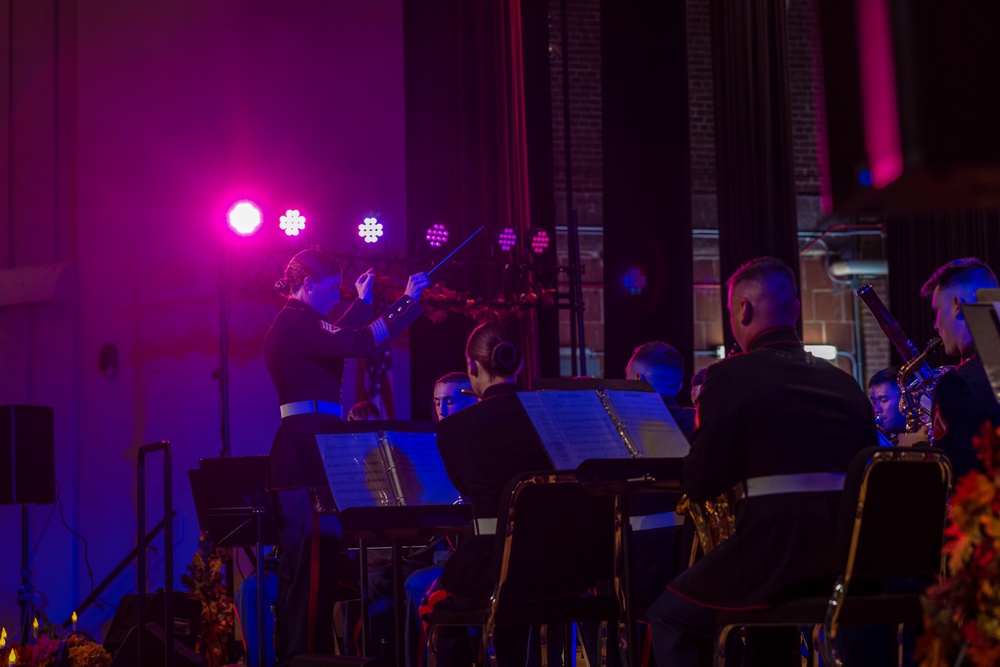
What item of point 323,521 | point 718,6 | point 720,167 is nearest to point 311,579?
point 323,521

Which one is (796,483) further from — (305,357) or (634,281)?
(634,281)

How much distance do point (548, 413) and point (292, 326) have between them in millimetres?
1892

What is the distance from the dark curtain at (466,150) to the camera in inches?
292

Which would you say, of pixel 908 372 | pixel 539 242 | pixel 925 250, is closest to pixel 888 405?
pixel 908 372

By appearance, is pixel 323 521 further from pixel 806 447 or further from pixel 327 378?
pixel 806 447

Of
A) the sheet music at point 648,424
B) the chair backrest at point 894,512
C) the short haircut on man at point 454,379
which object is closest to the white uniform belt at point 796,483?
the chair backrest at point 894,512

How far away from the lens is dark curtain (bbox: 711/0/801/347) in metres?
7.22

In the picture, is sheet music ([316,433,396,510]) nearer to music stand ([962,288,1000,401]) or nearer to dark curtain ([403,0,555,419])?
music stand ([962,288,1000,401])

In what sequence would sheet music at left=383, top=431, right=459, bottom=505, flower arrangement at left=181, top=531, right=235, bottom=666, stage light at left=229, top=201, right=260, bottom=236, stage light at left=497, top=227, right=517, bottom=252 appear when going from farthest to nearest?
stage light at left=497, top=227, right=517, bottom=252 < stage light at left=229, top=201, right=260, bottom=236 < flower arrangement at left=181, top=531, right=235, bottom=666 < sheet music at left=383, top=431, right=459, bottom=505

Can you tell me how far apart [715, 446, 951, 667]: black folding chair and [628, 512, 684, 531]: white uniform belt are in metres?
1.33

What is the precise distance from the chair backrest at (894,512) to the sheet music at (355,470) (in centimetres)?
162

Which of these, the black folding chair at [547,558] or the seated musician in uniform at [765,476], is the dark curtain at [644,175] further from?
the seated musician in uniform at [765,476]

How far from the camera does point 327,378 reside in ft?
15.5

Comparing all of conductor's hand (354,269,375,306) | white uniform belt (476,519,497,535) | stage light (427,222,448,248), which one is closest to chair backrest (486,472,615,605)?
white uniform belt (476,519,497,535)
